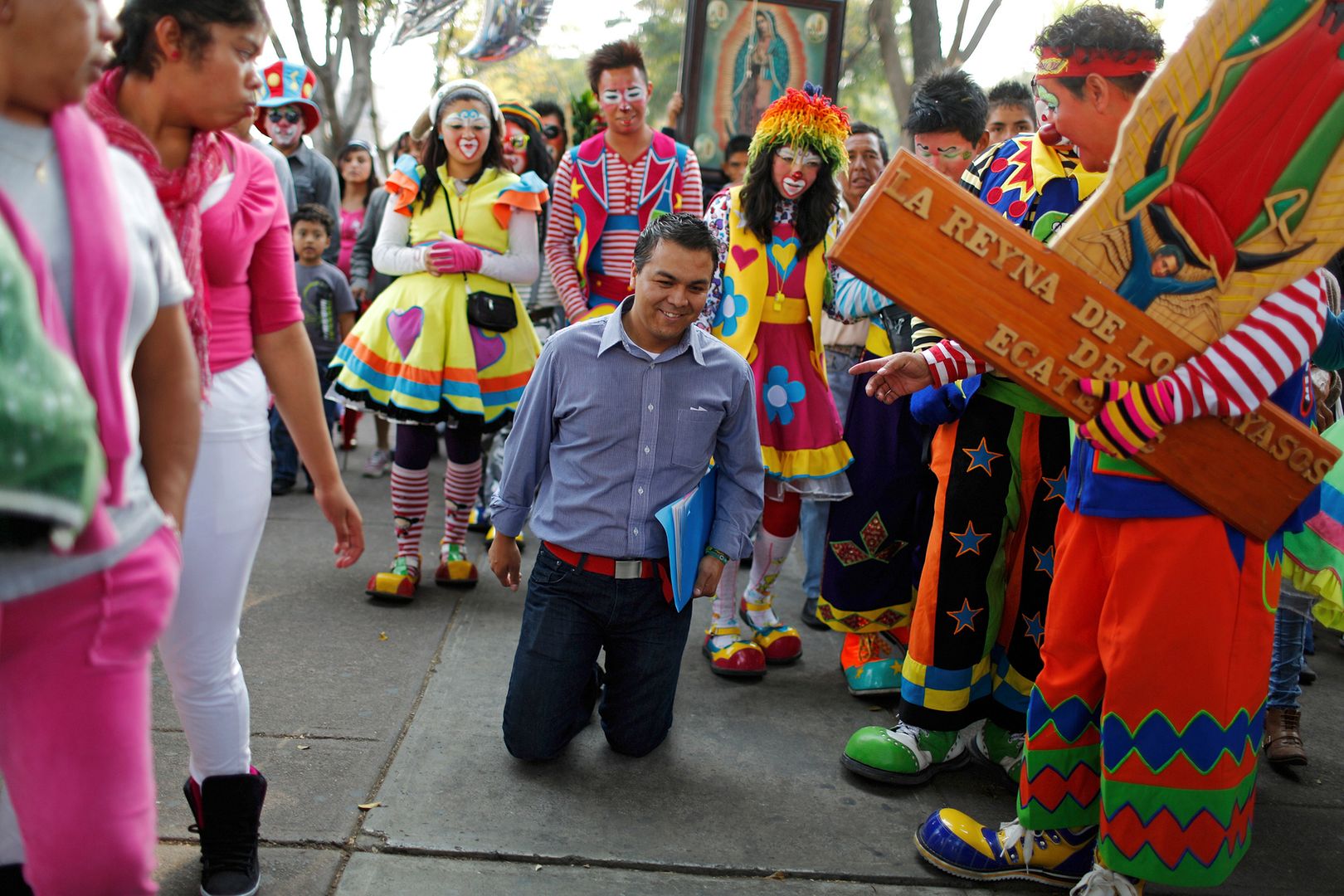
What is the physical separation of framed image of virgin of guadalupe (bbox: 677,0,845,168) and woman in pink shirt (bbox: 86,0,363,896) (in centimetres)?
471

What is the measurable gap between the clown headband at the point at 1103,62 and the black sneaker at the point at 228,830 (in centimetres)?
234

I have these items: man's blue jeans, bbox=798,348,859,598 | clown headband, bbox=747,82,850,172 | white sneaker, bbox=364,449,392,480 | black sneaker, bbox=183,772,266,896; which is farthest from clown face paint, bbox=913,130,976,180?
white sneaker, bbox=364,449,392,480

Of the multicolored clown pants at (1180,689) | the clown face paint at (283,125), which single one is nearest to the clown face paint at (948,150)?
the multicolored clown pants at (1180,689)

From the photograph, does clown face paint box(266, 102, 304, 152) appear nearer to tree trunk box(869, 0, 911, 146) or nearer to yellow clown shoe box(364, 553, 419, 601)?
yellow clown shoe box(364, 553, 419, 601)

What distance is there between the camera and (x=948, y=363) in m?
2.86

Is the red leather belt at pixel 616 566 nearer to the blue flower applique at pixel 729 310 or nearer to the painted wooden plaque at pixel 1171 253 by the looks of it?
the blue flower applique at pixel 729 310

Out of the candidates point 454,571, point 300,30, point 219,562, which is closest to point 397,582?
point 454,571

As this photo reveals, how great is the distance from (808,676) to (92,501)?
3.10m

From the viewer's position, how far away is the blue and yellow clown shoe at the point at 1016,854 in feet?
8.82

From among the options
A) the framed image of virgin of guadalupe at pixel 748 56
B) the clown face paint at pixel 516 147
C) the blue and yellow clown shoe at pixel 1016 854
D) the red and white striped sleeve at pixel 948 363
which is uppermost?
the framed image of virgin of guadalupe at pixel 748 56

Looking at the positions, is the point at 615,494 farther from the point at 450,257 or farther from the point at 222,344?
the point at 450,257

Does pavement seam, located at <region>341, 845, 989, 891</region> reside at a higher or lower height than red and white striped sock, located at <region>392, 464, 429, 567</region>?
lower

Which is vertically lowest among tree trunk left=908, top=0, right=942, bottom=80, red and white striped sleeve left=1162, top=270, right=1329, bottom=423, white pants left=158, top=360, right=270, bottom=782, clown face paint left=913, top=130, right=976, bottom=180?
white pants left=158, top=360, right=270, bottom=782

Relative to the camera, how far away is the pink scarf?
190 cm
